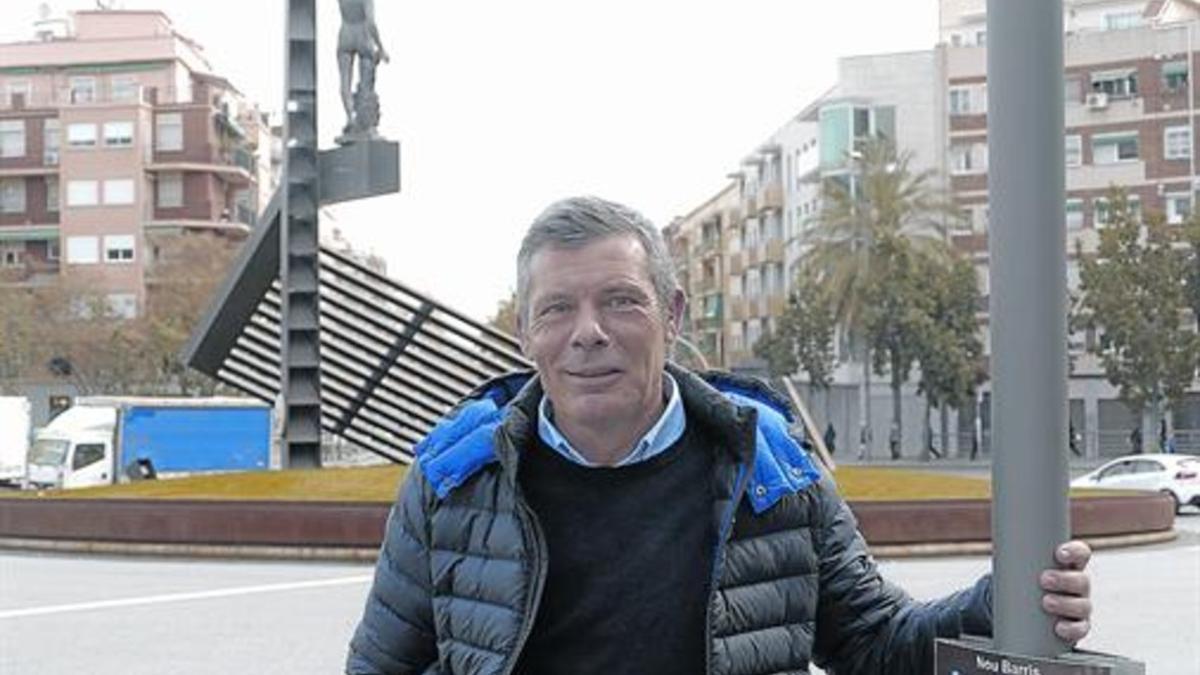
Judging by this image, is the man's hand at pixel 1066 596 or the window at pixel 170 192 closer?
the man's hand at pixel 1066 596

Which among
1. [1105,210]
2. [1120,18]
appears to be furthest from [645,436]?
[1120,18]

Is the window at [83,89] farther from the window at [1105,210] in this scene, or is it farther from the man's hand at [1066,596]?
the man's hand at [1066,596]

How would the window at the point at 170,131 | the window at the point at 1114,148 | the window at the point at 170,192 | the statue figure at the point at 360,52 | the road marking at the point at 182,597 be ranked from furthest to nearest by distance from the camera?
the window at the point at 170,131, the window at the point at 170,192, the window at the point at 1114,148, the statue figure at the point at 360,52, the road marking at the point at 182,597

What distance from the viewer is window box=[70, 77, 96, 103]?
73.8m

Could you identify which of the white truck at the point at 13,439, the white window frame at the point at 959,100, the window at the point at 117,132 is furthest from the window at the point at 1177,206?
the window at the point at 117,132

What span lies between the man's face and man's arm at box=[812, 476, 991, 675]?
15.2 inches

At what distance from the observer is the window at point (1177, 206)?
190 ft

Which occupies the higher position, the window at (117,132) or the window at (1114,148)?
the window at (117,132)

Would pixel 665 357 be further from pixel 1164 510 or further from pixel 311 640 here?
pixel 1164 510

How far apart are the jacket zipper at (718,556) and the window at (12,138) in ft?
240

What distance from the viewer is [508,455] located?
2.63 meters

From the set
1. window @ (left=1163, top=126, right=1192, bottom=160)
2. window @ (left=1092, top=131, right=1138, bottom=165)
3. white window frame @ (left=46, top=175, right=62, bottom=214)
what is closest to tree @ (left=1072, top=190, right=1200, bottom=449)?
window @ (left=1163, top=126, right=1192, bottom=160)

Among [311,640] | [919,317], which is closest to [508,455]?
[311,640]

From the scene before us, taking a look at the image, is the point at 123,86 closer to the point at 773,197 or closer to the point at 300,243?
the point at 773,197
